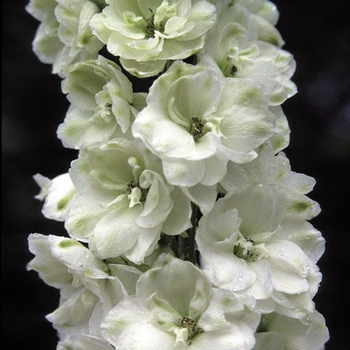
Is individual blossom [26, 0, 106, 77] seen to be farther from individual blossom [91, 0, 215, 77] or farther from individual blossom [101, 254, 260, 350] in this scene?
individual blossom [101, 254, 260, 350]

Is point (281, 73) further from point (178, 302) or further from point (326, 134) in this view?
point (326, 134)

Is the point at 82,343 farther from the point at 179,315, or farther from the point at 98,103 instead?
the point at 98,103

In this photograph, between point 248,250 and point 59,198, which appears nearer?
point 248,250

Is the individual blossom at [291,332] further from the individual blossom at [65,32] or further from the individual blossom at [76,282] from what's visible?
the individual blossom at [65,32]

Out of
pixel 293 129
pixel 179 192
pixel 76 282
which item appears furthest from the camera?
pixel 293 129

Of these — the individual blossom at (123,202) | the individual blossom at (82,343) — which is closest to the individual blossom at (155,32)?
the individual blossom at (123,202)

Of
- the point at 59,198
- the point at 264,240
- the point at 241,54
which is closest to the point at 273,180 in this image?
the point at 264,240
